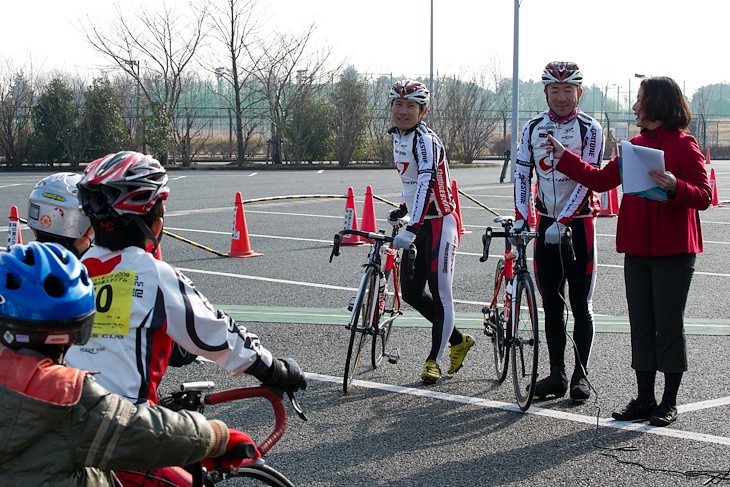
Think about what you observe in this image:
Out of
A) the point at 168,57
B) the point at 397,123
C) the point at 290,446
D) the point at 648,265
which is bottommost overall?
the point at 290,446

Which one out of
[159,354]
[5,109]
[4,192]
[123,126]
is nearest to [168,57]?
[123,126]

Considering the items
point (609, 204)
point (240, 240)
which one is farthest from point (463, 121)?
point (240, 240)

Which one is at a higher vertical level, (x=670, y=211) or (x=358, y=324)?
(x=670, y=211)

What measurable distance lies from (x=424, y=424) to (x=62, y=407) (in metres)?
3.75

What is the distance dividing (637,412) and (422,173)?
2.11 metres

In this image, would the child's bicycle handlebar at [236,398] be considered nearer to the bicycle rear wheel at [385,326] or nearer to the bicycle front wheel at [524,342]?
the bicycle front wheel at [524,342]

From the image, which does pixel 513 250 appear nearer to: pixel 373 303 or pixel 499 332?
pixel 499 332

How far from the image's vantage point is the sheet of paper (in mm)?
5641

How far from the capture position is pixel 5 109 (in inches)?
1491

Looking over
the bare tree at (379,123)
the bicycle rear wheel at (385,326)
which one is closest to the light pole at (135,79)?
the bare tree at (379,123)

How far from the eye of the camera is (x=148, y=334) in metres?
3.22

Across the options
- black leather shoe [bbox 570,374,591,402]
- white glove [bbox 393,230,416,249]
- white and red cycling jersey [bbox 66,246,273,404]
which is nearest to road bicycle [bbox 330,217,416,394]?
white glove [bbox 393,230,416,249]

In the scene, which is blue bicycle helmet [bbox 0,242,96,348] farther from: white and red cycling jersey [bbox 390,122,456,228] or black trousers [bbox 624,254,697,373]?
white and red cycling jersey [bbox 390,122,456,228]

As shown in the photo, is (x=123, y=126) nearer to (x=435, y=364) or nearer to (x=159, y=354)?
(x=435, y=364)
